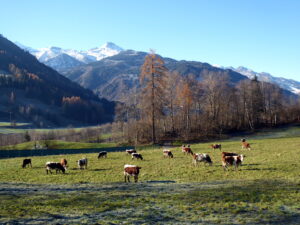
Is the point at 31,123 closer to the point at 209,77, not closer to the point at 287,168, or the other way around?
the point at 209,77

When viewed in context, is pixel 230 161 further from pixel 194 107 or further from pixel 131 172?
pixel 194 107

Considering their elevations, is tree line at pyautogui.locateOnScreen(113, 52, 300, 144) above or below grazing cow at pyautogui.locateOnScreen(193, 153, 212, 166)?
above

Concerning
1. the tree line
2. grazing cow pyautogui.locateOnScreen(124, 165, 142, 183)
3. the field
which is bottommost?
the field

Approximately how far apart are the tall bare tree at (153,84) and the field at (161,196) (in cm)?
3248

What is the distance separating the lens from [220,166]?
85.1 feet

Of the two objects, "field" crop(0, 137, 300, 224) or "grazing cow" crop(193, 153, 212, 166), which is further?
"grazing cow" crop(193, 153, 212, 166)

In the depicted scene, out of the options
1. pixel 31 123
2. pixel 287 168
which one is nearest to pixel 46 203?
pixel 287 168

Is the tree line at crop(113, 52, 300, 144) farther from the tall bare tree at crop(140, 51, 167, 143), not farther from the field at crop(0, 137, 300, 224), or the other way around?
the field at crop(0, 137, 300, 224)

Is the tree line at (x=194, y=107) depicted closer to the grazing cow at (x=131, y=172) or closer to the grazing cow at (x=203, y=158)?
the grazing cow at (x=203, y=158)

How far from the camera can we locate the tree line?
57656mm

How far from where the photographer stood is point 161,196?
1645cm

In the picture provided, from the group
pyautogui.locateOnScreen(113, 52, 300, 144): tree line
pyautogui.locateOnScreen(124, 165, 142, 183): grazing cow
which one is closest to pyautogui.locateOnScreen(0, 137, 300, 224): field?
pyautogui.locateOnScreen(124, 165, 142, 183): grazing cow

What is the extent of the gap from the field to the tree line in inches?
1321

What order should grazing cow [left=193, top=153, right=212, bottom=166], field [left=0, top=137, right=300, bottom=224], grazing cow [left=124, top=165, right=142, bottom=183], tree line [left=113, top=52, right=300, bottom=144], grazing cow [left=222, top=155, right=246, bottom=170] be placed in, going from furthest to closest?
1. tree line [left=113, top=52, right=300, bottom=144]
2. grazing cow [left=193, top=153, right=212, bottom=166]
3. grazing cow [left=222, top=155, right=246, bottom=170]
4. grazing cow [left=124, top=165, right=142, bottom=183]
5. field [left=0, top=137, right=300, bottom=224]
